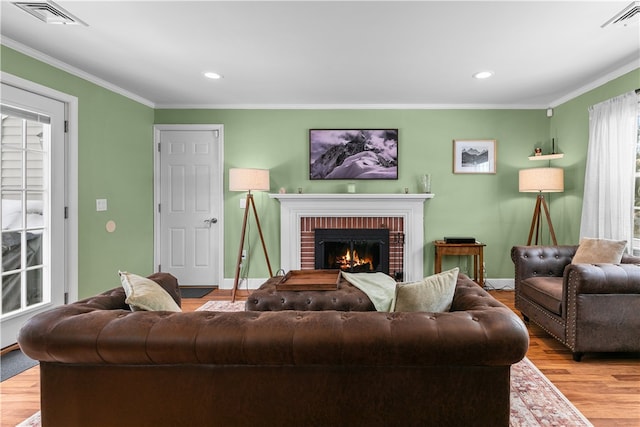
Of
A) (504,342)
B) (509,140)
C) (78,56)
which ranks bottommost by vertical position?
(504,342)

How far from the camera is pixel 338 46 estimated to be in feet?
9.11

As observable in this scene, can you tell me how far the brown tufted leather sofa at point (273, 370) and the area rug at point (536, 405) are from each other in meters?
0.79

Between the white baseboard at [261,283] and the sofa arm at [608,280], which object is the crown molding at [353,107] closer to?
the white baseboard at [261,283]

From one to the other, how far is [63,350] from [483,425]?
5.28ft

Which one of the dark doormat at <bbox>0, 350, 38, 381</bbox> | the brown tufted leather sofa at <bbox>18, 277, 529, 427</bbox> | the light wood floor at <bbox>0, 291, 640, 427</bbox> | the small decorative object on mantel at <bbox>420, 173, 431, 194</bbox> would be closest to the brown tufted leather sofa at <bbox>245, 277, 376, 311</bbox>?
the brown tufted leather sofa at <bbox>18, 277, 529, 427</bbox>

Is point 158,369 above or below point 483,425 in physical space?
above

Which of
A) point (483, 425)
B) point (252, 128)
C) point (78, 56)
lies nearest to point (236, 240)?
point (252, 128)

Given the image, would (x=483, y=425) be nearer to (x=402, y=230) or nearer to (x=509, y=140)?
(x=402, y=230)

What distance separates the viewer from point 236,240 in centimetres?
461

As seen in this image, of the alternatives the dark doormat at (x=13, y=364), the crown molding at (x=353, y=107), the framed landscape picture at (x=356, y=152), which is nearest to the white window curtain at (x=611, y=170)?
the crown molding at (x=353, y=107)

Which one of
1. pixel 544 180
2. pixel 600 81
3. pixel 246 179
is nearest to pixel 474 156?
pixel 544 180

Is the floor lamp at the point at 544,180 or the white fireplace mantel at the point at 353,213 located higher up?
the floor lamp at the point at 544,180

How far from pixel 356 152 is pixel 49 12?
10.8ft

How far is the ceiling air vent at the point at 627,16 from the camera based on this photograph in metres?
2.20
